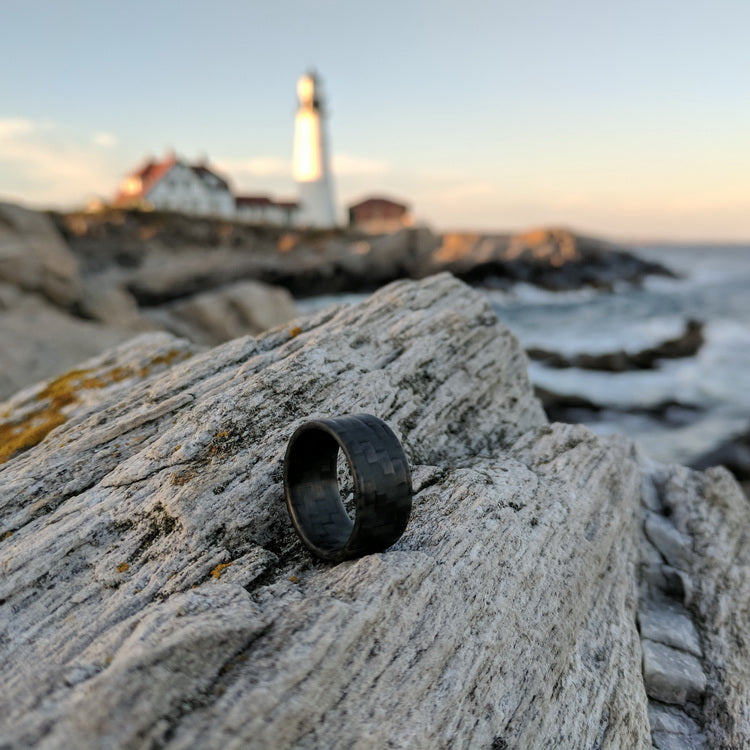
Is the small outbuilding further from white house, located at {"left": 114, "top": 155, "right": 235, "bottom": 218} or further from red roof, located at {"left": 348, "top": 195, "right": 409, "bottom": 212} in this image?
white house, located at {"left": 114, "top": 155, "right": 235, "bottom": 218}

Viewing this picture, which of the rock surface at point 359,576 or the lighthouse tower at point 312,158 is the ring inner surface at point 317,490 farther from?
the lighthouse tower at point 312,158

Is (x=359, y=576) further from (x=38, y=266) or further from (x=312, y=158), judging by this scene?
(x=312, y=158)

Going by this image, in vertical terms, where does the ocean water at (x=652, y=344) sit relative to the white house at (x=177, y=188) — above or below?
below

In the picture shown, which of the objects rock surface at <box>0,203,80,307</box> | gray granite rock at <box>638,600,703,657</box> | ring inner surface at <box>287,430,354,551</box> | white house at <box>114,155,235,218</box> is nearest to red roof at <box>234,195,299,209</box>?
white house at <box>114,155,235,218</box>

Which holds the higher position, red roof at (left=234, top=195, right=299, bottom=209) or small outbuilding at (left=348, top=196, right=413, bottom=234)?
red roof at (left=234, top=195, right=299, bottom=209)

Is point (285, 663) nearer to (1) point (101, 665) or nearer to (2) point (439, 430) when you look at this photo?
(1) point (101, 665)

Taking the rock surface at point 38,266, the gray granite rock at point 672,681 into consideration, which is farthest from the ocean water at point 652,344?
the rock surface at point 38,266

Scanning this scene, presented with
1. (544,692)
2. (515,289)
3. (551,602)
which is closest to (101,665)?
(544,692)

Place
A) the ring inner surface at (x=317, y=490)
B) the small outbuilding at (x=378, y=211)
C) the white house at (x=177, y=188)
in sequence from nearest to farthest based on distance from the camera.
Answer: the ring inner surface at (x=317, y=490), the white house at (x=177, y=188), the small outbuilding at (x=378, y=211)
